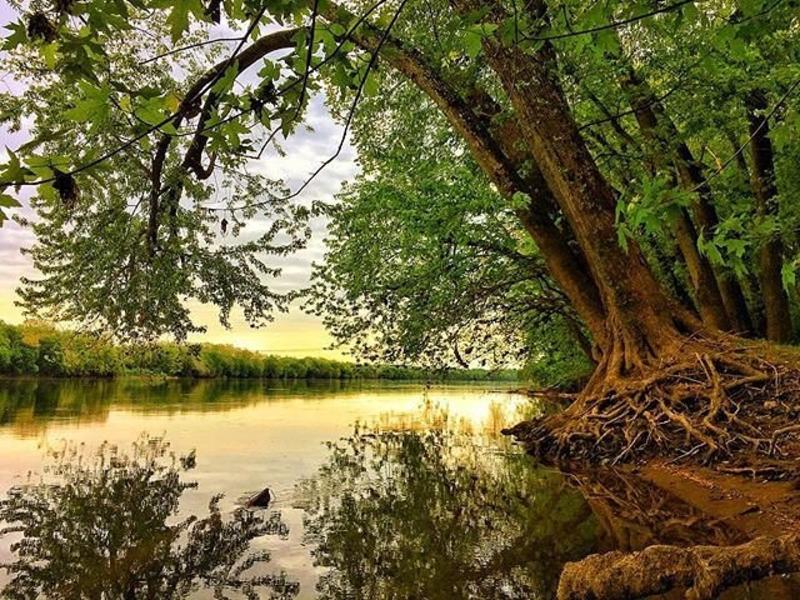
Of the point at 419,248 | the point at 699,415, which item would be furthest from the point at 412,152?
the point at 699,415

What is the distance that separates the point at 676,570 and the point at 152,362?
972 cm

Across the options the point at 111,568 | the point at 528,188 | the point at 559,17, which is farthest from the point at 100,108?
the point at 528,188

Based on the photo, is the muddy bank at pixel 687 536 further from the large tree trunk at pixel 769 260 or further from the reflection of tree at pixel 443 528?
the large tree trunk at pixel 769 260

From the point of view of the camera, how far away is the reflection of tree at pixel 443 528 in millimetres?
3771

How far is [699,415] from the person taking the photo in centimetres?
738

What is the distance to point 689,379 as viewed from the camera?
762 cm

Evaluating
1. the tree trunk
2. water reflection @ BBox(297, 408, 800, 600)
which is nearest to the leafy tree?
the tree trunk

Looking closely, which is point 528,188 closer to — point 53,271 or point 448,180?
point 448,180

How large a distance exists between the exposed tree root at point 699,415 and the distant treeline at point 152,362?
241 inches

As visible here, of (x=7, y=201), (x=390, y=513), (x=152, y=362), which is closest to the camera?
(x=7, y=201)

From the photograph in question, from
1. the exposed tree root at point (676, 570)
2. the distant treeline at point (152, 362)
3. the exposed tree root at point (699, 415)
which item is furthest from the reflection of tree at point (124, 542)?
the exposed tree root at point (699, 415)

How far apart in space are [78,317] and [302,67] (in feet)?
30.3

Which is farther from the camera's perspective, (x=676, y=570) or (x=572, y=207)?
(x=572, y=207)

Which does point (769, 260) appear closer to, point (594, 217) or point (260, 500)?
point (594, 217)
